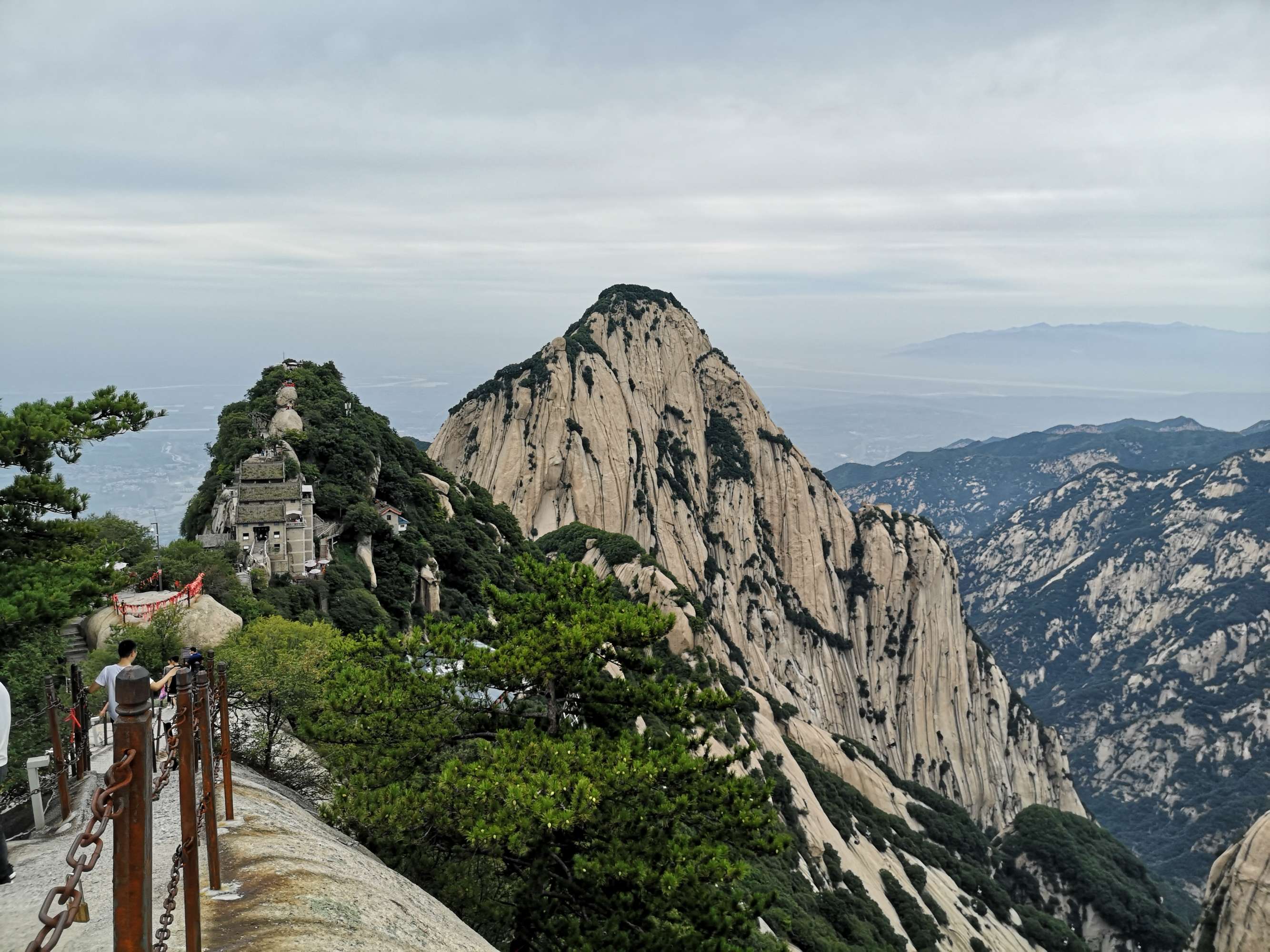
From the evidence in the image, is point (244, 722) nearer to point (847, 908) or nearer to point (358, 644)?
point (358, 644)

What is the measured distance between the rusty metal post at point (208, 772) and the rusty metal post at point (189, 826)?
2.52 feet

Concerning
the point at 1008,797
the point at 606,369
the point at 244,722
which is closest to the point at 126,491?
the point at 606,369

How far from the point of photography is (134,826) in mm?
5121

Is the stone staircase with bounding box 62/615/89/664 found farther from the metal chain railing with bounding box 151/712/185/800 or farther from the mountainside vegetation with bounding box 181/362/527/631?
the metal chain railing with bounding box 151/712/185/800

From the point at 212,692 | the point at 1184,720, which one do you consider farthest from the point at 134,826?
the point at 1184,720

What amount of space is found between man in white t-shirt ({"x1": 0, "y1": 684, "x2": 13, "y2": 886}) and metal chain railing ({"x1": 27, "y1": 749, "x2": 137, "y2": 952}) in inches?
236

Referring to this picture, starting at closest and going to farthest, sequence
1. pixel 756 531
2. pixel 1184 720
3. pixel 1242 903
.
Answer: pixel 1242 903 < pixel 756 531 < pixel 1184 720

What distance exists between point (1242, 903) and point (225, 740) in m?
58.7

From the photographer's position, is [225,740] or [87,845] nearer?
[87,845]

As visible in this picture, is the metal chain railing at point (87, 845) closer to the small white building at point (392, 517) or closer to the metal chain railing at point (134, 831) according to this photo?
the metal chain railing at point (134, 831)

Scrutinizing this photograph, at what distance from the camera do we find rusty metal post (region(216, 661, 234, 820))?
35.7ft

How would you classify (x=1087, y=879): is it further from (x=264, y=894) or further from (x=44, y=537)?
(x=264, y=894)

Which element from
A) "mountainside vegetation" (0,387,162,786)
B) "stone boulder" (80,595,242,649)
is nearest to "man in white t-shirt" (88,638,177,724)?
"mountainside vegetation" (0,387,162,786)

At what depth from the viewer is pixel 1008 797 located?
115m
